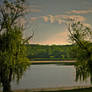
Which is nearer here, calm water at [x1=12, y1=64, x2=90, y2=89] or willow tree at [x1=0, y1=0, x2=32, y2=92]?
willow tree at [x1=0, y1=0, x2=32, y2=92]

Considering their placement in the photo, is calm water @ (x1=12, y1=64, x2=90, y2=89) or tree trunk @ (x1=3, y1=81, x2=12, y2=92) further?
calm water @ (x1=12, y1=64, x2=90, y2=89)

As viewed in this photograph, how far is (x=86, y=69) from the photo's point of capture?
18.5 m

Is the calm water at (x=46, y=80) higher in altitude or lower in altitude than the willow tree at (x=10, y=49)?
lower

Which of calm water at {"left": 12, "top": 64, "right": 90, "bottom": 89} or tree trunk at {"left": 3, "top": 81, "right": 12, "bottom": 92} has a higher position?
tree trunk at {"left": 3, "top": 81, "right": 12, "bottom": 92}

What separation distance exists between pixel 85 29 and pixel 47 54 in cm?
11433

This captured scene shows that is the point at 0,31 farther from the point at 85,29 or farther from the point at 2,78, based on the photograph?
the point at 85,29

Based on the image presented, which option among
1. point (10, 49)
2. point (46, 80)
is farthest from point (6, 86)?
point (46, 80)

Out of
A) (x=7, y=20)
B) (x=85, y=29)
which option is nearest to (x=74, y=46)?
(x=85, y=29)

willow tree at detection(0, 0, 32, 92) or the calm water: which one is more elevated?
willow tree at detection(0, 0, 32, 92)

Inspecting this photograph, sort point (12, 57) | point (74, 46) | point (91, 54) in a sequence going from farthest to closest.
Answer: point (74, 46) < point (91, 54) < point (12, 57)

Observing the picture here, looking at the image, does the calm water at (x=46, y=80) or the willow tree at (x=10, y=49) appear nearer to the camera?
the willow tree at (x=10, y=49)

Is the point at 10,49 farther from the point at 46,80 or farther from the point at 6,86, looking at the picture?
the point at 46,80

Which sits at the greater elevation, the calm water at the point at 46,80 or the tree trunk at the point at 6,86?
the tree trunk at the point at 6,86

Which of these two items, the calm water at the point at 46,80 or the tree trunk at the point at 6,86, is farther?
the calm water at the point at 46,80
